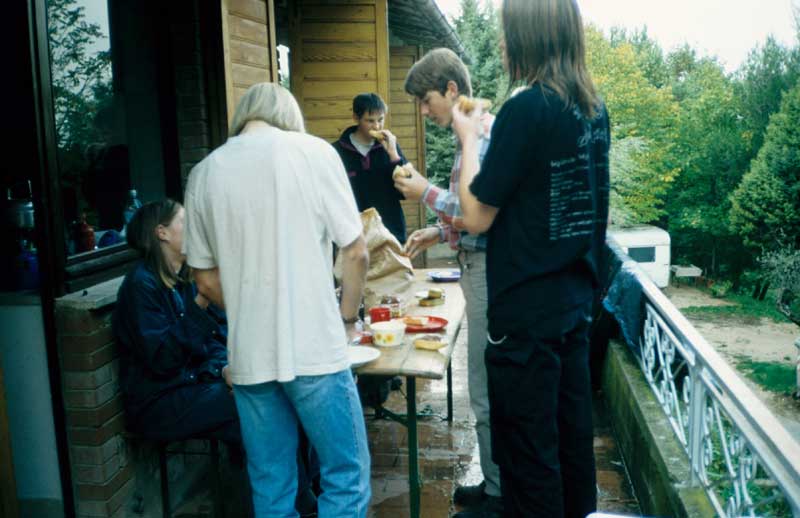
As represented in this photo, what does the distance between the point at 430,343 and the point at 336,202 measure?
38.3 inches

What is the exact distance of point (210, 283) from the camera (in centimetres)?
227

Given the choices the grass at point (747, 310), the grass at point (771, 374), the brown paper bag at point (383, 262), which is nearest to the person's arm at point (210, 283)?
the brown paper bag at point (383, 262)

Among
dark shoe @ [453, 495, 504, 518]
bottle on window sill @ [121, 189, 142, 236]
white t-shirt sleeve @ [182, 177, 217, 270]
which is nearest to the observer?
white t-shirt sleeve @ [182, 177, 217, 270]

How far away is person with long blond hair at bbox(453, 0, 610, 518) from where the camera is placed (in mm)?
1961

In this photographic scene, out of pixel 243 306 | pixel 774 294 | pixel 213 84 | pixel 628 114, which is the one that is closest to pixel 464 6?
pixel 628 114

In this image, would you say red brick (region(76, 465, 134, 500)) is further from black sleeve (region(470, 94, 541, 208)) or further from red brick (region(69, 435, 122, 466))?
black sleeve (region(470, 94, 541, 208))

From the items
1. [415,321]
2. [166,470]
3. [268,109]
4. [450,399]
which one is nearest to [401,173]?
[268,109]

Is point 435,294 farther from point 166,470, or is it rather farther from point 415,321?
point 166,470

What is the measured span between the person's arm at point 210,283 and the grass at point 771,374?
26519 millimetres

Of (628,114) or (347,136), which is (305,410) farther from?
(628,114)

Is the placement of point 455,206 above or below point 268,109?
below

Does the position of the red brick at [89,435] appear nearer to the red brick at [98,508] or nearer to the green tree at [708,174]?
the red brick at [98,508]

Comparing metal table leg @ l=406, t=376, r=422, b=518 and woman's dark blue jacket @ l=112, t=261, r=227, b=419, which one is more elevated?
woman's dark blue jacket @ l=112, t=261, r=227, b=419

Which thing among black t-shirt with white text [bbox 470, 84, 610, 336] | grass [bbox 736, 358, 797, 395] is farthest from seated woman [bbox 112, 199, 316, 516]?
grass [bbox 736, 358, 797, 395]
